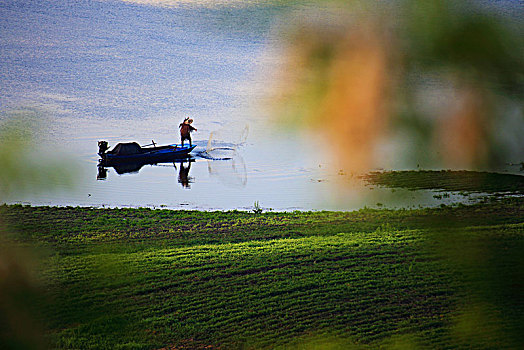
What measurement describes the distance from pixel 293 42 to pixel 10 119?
20.1 inches

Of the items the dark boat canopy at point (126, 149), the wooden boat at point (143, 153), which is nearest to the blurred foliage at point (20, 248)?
the wooden boat at point (143, 153)

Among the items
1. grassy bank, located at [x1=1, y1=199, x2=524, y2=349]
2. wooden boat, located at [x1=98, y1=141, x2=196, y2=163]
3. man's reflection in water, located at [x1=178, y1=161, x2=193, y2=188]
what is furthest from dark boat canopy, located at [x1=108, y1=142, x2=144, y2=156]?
grassy bank, located at [x1=1, y1=199, x2=524, y2=349]

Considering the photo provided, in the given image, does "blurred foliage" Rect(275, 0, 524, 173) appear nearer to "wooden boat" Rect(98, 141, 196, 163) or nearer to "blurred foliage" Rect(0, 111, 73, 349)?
"blurred foliage" Rect(0, 111, 73, 349)

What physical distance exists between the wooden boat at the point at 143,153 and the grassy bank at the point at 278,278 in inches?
253

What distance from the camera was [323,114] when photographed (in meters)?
0.98

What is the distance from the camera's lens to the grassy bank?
3.12 ft

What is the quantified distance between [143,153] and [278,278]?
16139mm

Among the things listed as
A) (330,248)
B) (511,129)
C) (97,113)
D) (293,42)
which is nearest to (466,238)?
(511,129)

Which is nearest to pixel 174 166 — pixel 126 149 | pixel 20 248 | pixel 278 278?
pixel 126 149

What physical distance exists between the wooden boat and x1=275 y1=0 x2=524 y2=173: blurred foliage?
2300 cm

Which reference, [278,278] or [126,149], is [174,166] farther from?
[278,278]

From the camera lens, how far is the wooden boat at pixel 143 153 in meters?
24.1

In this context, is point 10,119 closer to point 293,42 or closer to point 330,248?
point 293,42

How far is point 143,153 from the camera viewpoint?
24.7 m
